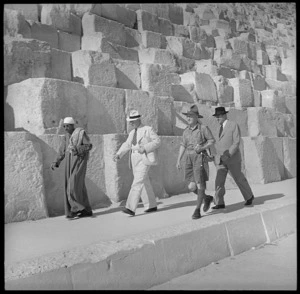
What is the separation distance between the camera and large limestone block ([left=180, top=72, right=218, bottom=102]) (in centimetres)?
992

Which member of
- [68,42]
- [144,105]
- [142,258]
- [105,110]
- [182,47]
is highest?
[182,47]

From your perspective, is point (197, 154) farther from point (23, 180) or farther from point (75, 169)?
point (23, 180)

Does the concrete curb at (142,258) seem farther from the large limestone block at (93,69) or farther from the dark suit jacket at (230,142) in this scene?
the large limestone block at (93,69)

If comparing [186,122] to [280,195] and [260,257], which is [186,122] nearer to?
[280,195]

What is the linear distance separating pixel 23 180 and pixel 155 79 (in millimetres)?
4300

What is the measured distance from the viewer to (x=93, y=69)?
7.66m

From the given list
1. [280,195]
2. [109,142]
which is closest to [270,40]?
[280,195]

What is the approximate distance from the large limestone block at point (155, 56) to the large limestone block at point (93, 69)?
9.01 ft

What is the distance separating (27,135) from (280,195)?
4541 millimetres

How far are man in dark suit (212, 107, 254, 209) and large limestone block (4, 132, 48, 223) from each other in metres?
2.59

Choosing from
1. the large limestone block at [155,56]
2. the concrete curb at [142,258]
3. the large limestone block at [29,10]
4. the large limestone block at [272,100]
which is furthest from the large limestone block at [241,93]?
the concrete curb at [142,258]

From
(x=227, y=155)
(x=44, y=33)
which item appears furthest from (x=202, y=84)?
(x=227, y=155)

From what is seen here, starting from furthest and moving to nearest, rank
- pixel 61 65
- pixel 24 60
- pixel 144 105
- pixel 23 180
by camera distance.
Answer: pixel 61 65 → pixel 144 105 → pixel 24 60 → pixel 23 180

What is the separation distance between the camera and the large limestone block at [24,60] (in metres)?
6.64
